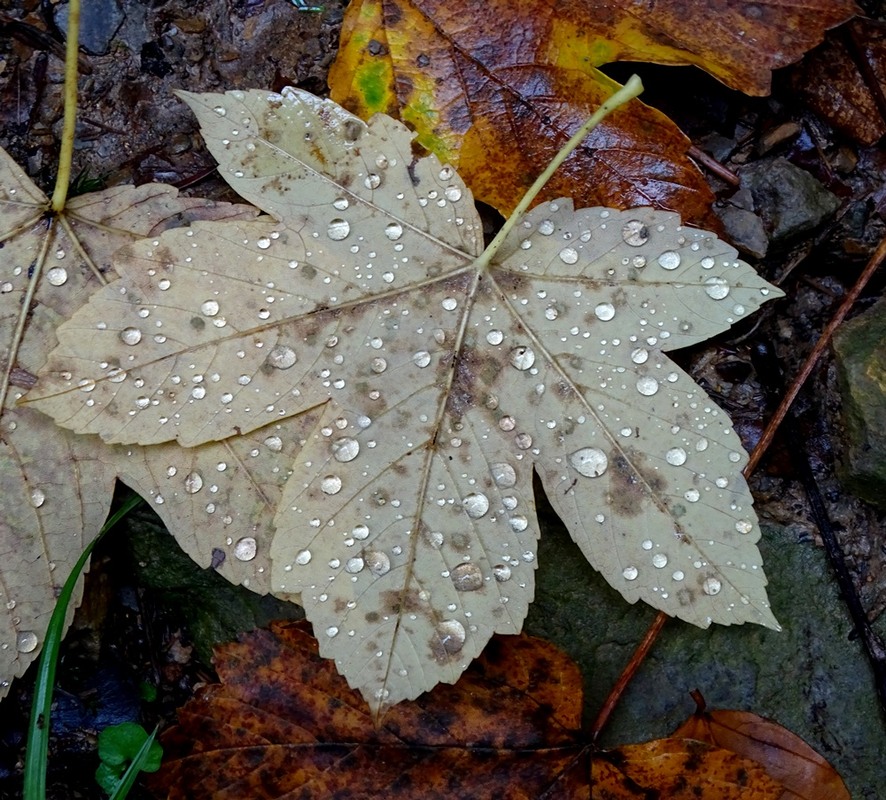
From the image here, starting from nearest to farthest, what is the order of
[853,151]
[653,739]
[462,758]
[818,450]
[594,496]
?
[594,496], [462,758], [653,739], [818,450], [853,151]

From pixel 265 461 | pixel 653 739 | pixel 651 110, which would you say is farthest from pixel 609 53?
pixel 653 739

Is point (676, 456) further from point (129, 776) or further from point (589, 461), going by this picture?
point (129, 776)

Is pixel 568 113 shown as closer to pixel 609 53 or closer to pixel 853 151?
pixel 609 53

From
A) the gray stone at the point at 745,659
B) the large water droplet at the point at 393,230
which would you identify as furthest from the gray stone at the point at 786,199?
the large water droplet at the point at 393,230

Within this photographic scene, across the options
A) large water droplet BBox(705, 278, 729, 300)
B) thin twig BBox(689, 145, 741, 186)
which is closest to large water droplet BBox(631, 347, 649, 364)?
large water droplet BBox(705, 278, 729, 300)

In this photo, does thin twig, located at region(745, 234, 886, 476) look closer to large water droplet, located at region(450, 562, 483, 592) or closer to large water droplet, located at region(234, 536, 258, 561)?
large water droplet, located at region(450, 562, 483, 592)

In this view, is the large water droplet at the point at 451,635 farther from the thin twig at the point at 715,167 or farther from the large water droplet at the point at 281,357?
the thin twig at the point at 715,167
